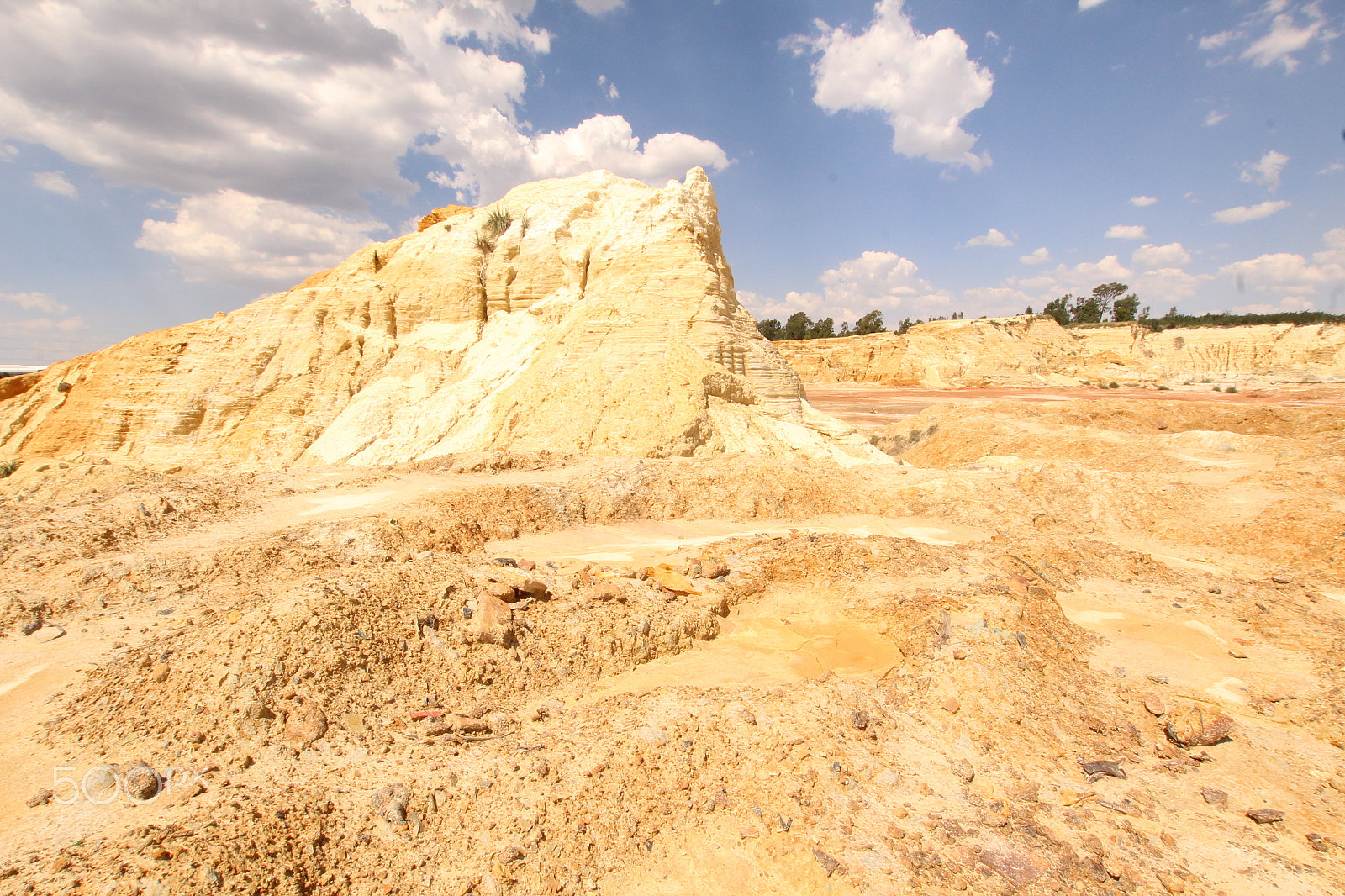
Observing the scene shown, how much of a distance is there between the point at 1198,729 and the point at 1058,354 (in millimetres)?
47342

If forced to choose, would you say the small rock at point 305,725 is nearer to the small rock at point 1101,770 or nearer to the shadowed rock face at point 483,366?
the small rock at point 1101,770

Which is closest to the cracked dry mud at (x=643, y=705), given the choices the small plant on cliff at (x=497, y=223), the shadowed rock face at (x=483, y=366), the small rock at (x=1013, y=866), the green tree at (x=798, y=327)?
the small rock at (x=1013, y=866)

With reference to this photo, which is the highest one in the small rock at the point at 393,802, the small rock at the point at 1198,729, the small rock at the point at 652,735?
the small rock at the point at 393,802

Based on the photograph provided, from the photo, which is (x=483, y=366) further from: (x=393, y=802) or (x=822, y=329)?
(x=822, y=329)

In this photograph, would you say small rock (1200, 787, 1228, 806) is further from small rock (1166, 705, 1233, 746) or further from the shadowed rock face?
the shadowed rock face

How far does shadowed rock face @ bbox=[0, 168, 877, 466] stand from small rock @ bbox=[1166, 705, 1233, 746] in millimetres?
8211

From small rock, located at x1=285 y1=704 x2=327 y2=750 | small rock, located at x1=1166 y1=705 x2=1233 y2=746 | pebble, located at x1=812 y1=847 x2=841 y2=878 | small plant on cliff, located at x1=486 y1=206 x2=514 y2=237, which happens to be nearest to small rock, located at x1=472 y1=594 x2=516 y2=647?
small rock, located at x1=285 y1=704 x2=327 y2=750

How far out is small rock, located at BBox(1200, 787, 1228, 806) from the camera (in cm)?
380

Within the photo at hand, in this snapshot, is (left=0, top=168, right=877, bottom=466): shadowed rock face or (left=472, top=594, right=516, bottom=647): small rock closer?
(left=472, top=594, right=516, bottom=647): small rock

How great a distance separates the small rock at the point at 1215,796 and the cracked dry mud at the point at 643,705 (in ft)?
0.05

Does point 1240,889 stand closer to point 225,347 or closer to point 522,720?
point 522,720

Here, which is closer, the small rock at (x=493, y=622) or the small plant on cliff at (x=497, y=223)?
the small rock at (x=493, y=622)

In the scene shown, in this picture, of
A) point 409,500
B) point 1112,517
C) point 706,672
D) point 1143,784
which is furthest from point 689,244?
point 1143,784

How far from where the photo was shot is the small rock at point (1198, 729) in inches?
171
